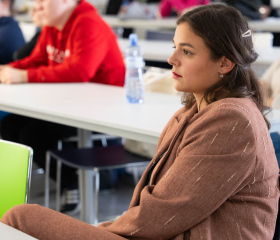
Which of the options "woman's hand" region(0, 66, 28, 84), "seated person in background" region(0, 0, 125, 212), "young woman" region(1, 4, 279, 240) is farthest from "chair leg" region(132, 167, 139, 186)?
"young woman" region(1, 4, 279, 240)

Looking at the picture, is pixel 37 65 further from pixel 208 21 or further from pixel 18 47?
pixel 208 21

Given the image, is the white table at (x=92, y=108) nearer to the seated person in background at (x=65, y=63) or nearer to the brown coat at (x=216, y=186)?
the seated person in background at (x=65, y=63)

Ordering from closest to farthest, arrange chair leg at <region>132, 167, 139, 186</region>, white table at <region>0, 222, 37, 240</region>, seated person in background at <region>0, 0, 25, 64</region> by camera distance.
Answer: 1. white table at <region>0, 222, 37, 240</region>
2. chair leg at <region>132, 167, 139, 186</region>
3. seated person in background at <region>0, 0, 25, 64</region>

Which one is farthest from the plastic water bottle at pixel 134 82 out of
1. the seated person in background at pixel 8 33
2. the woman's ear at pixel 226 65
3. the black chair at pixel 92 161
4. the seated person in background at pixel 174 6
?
the seated person in background at pixel 174 6

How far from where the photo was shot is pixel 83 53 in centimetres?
291

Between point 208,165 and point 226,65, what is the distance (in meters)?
0.29

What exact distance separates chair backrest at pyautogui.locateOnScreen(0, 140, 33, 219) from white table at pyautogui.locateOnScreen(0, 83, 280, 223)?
0.51 metres

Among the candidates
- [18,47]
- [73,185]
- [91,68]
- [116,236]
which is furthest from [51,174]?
[116,236]

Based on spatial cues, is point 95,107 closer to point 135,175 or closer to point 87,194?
point 87,194

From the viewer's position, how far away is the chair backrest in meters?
1.44

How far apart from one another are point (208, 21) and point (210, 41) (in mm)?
51

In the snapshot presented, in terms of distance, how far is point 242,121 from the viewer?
3.92 feet

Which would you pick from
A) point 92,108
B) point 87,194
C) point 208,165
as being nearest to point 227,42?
point 208,165

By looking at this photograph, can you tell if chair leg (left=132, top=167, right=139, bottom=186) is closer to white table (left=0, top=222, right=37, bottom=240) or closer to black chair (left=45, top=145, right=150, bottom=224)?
black chair (left=45, top=145, right=150, bottom=224)
